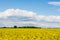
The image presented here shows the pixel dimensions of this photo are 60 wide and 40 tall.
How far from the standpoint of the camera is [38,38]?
13.4 metres

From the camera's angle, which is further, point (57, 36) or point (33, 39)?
point (57, 36)

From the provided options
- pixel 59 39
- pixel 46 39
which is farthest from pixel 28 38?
pixel 59 39

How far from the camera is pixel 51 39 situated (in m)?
13.8

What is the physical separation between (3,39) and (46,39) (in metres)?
3.08

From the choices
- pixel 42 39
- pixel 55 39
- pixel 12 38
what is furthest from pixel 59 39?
pixel 12 38

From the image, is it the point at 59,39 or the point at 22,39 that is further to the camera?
the point at 59,39

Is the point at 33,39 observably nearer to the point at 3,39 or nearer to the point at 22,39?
the point at 22,39

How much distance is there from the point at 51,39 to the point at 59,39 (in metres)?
0.62

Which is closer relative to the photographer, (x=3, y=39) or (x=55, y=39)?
(x=3, y=39)

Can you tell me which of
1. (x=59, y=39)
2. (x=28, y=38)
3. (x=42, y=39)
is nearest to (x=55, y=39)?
(x=59, y=39)

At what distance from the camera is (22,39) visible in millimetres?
13031

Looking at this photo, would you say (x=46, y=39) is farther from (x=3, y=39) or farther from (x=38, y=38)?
(x=3, y=39)

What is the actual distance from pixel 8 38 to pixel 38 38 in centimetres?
213

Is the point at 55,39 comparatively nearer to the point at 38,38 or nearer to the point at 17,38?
the point at 38,38
